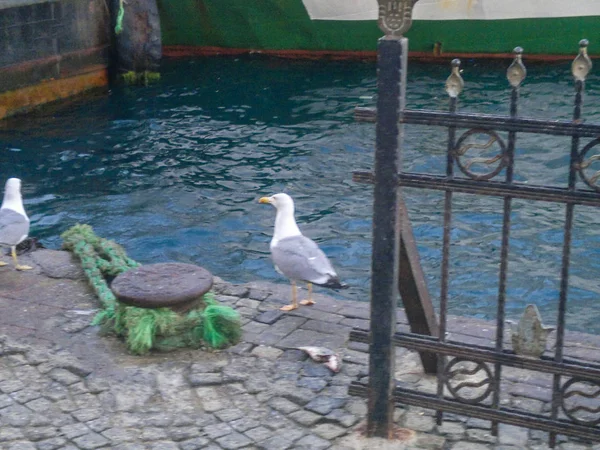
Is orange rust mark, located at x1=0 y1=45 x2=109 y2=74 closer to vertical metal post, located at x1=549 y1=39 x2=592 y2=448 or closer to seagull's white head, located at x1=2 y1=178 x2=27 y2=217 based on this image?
seagull's white head, located at x1=2 y1=178 x2=27 y2=217

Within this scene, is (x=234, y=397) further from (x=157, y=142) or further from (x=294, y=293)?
(x=157, y=142)

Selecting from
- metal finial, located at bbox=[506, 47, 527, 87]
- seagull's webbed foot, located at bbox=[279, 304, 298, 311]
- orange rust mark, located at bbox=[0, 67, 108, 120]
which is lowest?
seagull's webbed foot, located at bbox=[279, 304, 298, 311]

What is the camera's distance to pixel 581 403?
4.80 m

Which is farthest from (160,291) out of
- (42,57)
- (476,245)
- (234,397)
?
(42,57)

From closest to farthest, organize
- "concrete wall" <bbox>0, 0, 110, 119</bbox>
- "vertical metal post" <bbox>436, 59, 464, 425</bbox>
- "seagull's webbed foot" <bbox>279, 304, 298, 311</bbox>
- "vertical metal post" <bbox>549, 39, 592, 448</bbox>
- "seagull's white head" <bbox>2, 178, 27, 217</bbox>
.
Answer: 1. "vertical metal post" <bbox>549, 39, 592, 448</bbox>
2. "vertical metal post" <bbox>436, 59, 464, 425</bbox>
3. "seagull's webbed foot" <bbox>279, 304, 298, 311</bbox>
4. "seagull's white head" <bbox>2, 178, 27, 217</bbox>
5. "concrete wall" <bbox>0, 0, 110, 119</bbox>

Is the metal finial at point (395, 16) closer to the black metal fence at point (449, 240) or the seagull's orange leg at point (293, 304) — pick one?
the black metal fence at point (449, 240)

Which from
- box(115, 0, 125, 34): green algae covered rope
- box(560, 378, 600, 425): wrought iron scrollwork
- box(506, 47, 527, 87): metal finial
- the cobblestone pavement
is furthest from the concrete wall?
box(506, 47, 527, 87): metal finial

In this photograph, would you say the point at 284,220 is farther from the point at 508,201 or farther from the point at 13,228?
the point at 508,201

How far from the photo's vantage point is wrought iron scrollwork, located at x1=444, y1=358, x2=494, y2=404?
430cm

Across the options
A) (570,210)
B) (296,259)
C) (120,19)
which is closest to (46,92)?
(120,19)

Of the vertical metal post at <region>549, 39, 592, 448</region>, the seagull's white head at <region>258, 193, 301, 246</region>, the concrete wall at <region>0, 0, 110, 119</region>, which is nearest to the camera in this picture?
the vertical metal post at <region>549, 39, 592, 448</region>

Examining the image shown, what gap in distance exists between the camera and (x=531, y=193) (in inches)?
159

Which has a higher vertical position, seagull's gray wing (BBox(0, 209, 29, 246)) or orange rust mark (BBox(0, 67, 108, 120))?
orange rust mark (BBox(0, 67, 108, 120))

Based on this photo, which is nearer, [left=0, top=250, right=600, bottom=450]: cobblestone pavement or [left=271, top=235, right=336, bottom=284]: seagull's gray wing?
[left=0, top=250, right=600, bottom=450]: cobblestone pavement
